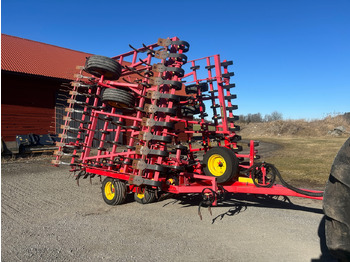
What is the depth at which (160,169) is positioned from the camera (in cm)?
464

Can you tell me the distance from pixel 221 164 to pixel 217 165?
12 centimetres

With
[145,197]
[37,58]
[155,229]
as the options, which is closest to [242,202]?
[145,197]

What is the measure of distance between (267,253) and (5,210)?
472 cm

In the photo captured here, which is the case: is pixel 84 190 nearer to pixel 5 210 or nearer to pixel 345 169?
pixel 5 210

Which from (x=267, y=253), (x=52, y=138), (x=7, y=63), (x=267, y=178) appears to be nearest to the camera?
(x=267, y=253)

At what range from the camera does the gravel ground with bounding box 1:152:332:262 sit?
Result: 3.34m

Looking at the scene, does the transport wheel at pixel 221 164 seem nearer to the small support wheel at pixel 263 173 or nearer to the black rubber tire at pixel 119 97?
the small support wheel at pixel 263 173

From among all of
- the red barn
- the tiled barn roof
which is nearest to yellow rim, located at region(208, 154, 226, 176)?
the red barn

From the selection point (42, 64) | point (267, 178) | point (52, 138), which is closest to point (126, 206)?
point (267, 178)

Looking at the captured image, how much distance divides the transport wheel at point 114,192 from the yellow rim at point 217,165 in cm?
184

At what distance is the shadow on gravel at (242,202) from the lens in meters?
5.08

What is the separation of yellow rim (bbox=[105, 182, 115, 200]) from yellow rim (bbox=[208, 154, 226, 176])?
6.79 ft

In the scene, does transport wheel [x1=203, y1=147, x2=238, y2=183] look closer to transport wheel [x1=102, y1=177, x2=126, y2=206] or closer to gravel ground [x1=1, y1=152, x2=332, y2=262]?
gravel ground [x1=1, y1=152, x2=332, y2=262]

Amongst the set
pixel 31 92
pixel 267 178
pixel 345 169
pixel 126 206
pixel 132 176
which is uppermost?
pixel 31 92
